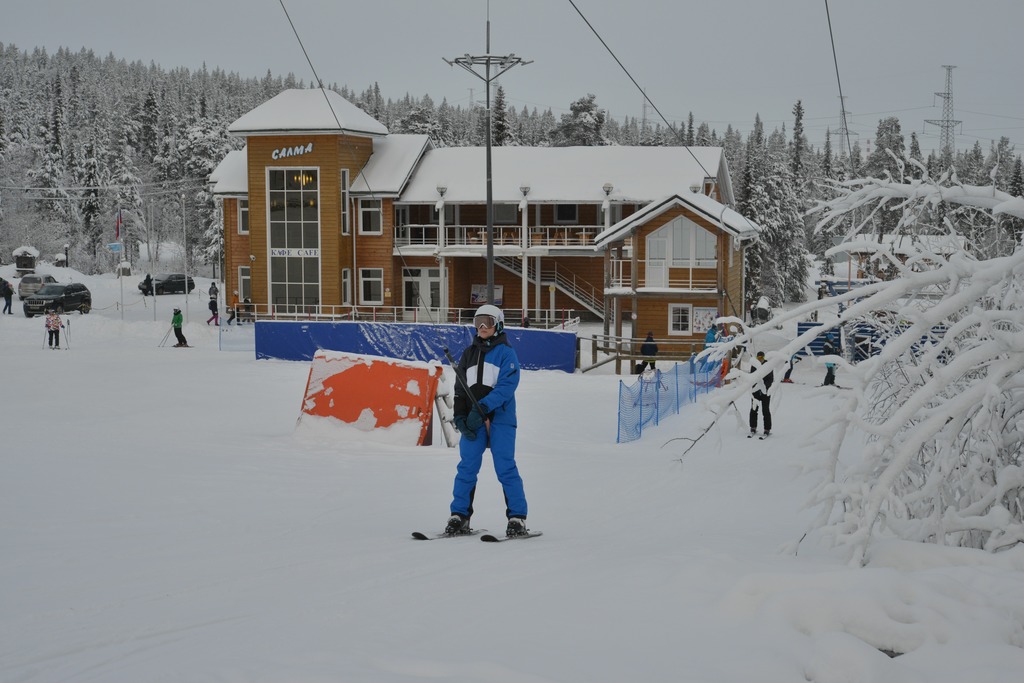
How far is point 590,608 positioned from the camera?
17.1 feet

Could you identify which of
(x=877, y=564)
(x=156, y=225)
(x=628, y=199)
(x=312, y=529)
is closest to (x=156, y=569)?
(x=312, y=529)

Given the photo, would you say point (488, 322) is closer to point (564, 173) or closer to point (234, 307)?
point (564, 173)

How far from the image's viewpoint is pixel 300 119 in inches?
1670

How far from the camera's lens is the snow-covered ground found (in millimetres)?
4457

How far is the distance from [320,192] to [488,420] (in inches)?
1432

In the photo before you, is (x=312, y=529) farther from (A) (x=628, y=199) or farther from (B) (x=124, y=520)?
(A) (x=628, y=199)

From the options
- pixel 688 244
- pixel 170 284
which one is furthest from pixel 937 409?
pixel 170 284

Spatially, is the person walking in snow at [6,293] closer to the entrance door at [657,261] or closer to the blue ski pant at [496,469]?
the entrance door at [657,261]

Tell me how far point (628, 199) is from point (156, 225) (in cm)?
7026

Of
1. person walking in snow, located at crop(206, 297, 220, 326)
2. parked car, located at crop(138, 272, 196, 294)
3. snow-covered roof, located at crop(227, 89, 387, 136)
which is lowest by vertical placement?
person walking in snow, located at crop(206, 297, 220, 326)

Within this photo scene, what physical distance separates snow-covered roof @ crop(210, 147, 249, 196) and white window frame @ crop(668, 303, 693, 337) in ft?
66.2

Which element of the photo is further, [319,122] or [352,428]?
[319,122]

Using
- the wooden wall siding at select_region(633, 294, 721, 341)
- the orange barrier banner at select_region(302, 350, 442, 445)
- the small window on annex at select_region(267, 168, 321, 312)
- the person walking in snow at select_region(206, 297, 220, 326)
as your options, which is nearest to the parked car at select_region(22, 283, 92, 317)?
the person walking in snow at select_region(206, 297, 220, 326)

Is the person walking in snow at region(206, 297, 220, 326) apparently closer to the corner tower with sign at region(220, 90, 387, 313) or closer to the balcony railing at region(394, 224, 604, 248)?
the corner tower with sign at region(220, 90, 387, 313)
